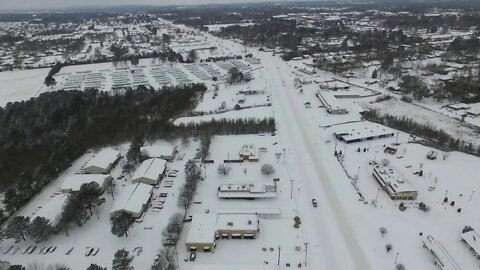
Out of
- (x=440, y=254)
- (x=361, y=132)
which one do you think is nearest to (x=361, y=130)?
(x=361, y=132)

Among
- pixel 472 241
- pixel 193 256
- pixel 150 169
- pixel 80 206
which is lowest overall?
pixel 193 256

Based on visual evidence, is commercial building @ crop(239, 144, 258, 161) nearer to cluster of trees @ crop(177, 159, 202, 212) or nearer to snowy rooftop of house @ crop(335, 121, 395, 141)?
cluster of trees @ crop(177, 159, 202, 212)

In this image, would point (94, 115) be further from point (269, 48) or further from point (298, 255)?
point (269, 48)

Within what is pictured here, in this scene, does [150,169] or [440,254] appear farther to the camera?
[150,169]

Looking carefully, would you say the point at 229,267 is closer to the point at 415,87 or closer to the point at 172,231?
the point at 172,231

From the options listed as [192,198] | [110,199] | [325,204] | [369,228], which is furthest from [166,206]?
[369,228]

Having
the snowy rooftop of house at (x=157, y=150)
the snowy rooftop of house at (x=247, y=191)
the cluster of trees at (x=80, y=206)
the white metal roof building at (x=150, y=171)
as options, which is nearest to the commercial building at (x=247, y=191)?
the snowy rooftop of house at (x=247, y=191)
